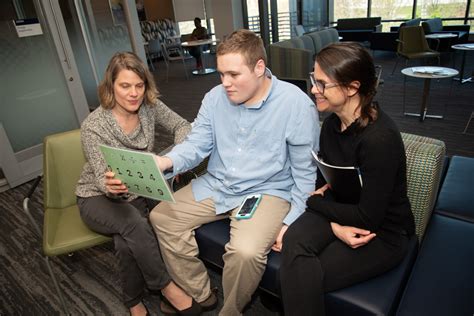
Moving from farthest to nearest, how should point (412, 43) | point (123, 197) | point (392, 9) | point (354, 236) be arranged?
point (392, 9) < point (412, 43) < point (123, 197) < point (354, 236)

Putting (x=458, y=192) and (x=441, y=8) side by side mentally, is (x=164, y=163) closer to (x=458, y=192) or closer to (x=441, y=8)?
(x=458, y=192)

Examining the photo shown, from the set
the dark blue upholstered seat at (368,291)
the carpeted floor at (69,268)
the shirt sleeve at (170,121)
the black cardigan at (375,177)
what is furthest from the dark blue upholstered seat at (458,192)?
the shirt sleeve at (170,121)

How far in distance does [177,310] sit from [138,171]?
2.60 feet

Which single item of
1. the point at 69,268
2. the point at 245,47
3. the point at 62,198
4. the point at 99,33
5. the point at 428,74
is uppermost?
the point at 99,33

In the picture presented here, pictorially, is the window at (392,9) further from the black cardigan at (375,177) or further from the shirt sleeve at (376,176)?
the shirt sleeve at (376,176)

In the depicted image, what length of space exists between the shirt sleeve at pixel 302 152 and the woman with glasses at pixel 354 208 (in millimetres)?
174

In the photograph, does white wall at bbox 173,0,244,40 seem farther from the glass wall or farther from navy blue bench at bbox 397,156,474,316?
navy blue bench at bbox 397,156,474,316

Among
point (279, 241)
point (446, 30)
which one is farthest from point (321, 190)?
point (446, 30)

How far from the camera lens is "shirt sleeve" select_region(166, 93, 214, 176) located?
1689mm

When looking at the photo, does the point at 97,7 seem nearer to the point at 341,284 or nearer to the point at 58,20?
the point at 58,20

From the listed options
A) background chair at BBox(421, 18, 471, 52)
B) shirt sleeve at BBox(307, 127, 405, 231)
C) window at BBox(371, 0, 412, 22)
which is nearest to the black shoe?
shirt sleeve at BBox(307, 127, 405, 231)

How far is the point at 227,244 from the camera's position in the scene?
1471 mm

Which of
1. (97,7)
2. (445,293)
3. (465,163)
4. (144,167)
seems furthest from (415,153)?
(97,7)

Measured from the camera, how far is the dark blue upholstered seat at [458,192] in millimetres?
1634
